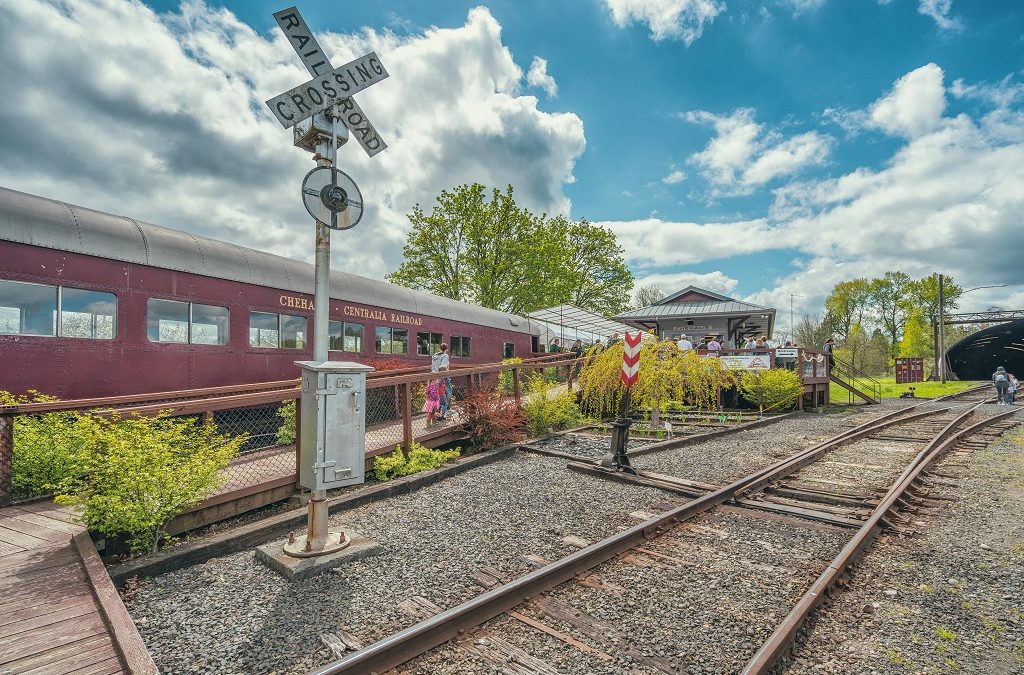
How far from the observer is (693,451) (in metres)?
9.25

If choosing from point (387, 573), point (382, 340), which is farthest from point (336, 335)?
point (387, 573)

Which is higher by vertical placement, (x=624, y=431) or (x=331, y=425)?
(x=331, y=425)

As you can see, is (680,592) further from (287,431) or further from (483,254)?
(483,254)

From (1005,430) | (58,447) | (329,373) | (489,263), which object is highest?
(489,263)

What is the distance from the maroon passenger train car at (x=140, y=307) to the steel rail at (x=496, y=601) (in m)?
6.76

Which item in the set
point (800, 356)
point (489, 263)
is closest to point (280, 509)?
point (800, 356)

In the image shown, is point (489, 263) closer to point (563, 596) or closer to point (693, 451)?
point (693, 451)

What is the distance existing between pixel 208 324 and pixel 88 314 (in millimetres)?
1699

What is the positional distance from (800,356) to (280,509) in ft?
50.1

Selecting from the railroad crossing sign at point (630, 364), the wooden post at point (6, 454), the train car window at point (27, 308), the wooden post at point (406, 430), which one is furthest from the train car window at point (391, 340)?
the wooden post at point (6, 454)

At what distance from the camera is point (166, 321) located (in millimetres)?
8180

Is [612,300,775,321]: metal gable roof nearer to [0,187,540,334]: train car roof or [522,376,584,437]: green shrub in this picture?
[522,376,584,437]: green shrub

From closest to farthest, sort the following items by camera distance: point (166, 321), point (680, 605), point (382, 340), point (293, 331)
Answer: point (680, 605) → point (166, 321) → point (293, 331) → point (382, 340)

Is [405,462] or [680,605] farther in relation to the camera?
[405,462]
